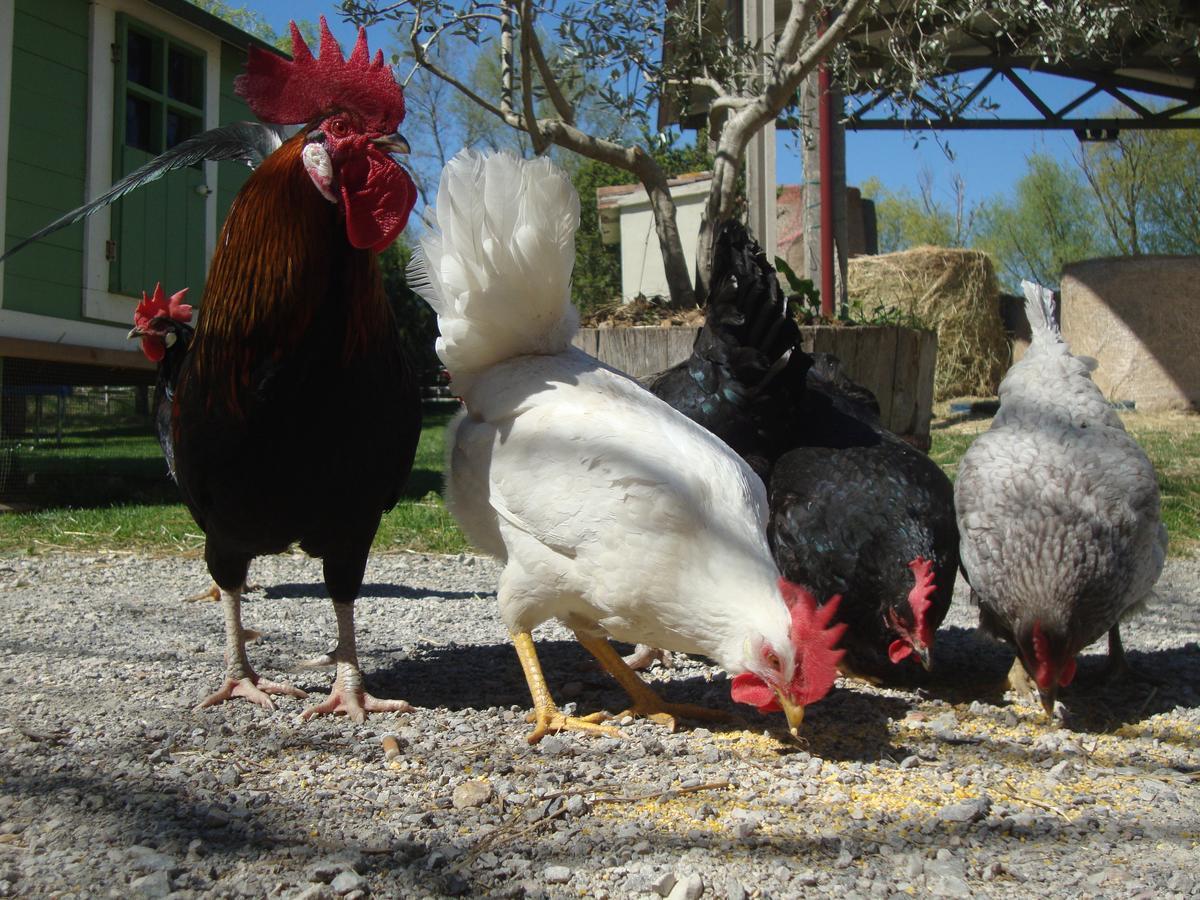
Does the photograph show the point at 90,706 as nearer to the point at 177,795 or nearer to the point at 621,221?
the point at 177,795

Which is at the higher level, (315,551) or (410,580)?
(315,551)

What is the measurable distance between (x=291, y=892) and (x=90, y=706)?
1501 mm

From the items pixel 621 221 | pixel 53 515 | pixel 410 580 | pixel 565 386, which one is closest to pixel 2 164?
pixel 53 515

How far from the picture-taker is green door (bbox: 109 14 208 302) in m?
8.70

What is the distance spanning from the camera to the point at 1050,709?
2902 millimetres

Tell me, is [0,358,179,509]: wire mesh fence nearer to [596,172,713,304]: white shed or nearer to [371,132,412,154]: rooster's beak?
[596,172,713,304]: white shed

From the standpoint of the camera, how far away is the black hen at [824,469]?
322cm

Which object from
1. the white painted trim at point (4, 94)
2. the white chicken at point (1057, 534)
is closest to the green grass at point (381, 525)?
the white painted trim at point (4, 94)

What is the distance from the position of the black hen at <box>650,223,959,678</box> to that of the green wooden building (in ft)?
20.5

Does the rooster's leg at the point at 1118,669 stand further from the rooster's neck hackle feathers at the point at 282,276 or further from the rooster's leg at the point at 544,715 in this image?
the rooster's neck hackle feathers at the point at 282,276

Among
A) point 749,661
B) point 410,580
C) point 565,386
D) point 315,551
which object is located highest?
point 565,386

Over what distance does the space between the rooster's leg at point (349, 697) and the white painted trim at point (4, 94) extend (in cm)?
626

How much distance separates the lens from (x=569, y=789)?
2.37 metres

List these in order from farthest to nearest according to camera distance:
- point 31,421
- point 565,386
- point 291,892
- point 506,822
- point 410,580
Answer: point 31,421, point 410,580, point 565,386, point 506,822, point 291,892
